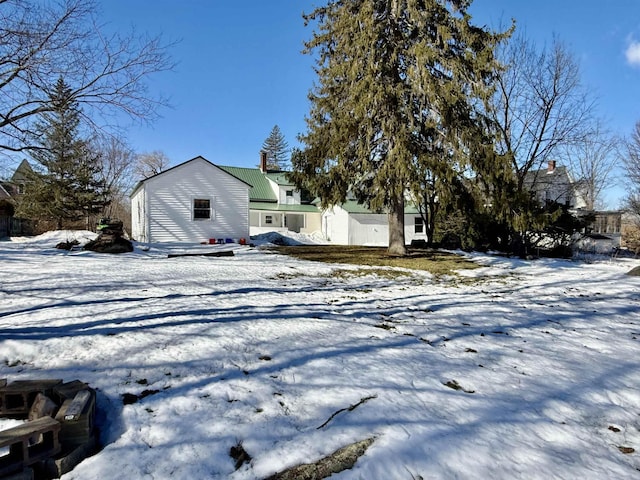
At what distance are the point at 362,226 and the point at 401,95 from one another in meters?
15.3

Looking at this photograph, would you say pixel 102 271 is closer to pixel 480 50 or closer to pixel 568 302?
pixel 568 302

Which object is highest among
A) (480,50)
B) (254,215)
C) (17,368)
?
(480,50)

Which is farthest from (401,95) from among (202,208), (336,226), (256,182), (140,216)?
(256,182)

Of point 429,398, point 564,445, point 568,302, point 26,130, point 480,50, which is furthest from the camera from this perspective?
A: point 480,50

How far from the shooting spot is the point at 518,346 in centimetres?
407

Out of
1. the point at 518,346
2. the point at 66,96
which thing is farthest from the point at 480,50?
the point at 66,96

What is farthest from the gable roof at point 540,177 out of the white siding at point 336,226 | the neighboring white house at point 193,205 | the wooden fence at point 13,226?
the wooden fence at point 13,226

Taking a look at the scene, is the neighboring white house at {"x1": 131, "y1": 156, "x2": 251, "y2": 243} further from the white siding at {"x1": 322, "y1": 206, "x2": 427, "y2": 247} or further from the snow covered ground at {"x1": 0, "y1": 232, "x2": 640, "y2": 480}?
the snow covered ground at {"x1": 0, "y1": 232, "x2": 640, "y2": 480}

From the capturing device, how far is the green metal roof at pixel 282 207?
28669 millimetres

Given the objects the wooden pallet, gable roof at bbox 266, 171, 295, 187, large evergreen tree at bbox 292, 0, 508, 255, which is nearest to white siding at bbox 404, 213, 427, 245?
gable roof at bbox 266, 171, 295, 187

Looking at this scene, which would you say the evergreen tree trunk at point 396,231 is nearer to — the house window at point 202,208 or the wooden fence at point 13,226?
the house window at point 202,208

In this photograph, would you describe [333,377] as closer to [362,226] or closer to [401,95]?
[401,95]

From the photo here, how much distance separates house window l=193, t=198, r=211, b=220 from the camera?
63.3ft

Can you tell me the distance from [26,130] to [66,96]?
172 cm
